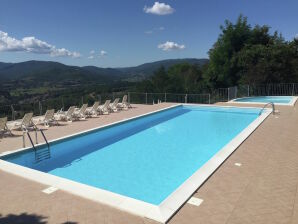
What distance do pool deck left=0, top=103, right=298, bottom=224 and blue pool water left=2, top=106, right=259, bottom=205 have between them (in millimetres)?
1500

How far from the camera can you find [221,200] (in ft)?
12.7

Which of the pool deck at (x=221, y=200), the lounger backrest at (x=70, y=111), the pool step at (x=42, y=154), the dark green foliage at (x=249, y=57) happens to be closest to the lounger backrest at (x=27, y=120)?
the lounger backrest at (x=70, y=111)

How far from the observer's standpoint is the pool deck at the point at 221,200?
3.45 metres

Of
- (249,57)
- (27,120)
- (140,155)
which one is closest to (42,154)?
(140,155)

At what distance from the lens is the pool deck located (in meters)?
3.45

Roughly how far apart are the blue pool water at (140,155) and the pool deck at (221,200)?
1.50 m

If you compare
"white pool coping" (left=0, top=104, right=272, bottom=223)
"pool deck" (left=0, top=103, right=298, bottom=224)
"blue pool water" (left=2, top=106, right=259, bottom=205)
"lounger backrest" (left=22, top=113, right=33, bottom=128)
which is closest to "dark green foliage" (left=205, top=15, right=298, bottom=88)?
"blue pool water" (left=2, top=106, right=259, bottom=205)

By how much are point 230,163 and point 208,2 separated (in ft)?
67.6

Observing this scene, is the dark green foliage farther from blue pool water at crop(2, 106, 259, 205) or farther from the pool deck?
the pool deck

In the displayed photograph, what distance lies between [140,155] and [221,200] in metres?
4.20

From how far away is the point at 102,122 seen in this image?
10922mm

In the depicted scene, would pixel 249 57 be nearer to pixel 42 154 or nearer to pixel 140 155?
pixel 140 155

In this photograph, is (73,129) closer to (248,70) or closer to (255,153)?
(255,153)

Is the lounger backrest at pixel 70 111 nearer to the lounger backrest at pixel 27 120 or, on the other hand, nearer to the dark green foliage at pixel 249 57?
the lounger backrest at pixel 27 120
